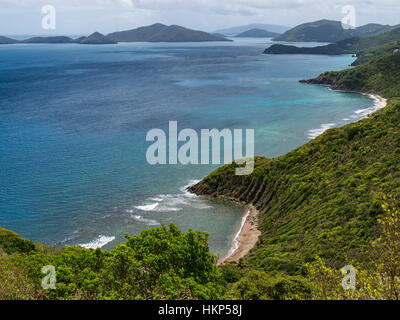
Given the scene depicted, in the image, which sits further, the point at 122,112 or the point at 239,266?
the point at 122,112

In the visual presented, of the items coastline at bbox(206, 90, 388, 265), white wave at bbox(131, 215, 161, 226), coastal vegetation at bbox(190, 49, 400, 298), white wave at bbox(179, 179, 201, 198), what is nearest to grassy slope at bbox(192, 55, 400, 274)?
coastal vegetation at bbox(190, 49, 400, 298)

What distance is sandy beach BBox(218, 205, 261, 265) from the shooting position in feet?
154

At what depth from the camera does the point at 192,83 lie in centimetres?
17538

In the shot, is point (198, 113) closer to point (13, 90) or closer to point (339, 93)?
point (339, 93)

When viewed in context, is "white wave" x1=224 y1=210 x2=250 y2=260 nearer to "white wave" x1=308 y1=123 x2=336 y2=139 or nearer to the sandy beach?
the sandy beach

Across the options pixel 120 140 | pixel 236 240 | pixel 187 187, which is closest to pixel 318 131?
pixel 187 187

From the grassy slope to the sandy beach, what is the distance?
1.33 m

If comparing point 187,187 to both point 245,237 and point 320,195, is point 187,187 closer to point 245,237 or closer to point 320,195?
point 245,237

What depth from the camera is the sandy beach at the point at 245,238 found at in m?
47.0

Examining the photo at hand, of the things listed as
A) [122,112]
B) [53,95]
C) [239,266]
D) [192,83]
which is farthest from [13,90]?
[239,266]

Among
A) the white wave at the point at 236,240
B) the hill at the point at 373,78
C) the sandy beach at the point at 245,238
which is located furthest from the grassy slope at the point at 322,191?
the hill at the point at 373,78

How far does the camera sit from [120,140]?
303 feet

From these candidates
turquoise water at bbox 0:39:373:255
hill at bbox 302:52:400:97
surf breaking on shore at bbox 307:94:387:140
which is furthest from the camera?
hill at bbox 302:52:400:97
